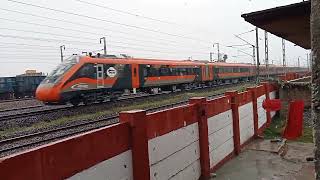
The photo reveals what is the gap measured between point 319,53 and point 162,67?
25928mm

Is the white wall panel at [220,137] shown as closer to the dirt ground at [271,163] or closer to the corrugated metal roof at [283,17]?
the dirt ground at [271,163]

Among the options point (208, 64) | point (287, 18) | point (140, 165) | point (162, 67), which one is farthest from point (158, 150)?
point (208, 64)

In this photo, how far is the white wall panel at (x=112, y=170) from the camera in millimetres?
3365

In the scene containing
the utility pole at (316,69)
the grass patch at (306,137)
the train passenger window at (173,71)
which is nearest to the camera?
→ the utility pole at (316,69)

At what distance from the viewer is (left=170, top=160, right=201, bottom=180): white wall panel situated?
5.40 metres

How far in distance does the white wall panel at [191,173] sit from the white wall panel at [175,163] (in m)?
0.05

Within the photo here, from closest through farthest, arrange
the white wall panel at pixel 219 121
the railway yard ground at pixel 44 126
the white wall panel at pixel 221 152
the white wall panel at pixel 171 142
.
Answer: the white wall panel at pixel 171 142 → the white wall panel at pixel 221 152 → the white wall panel at pixel 219 121 → the railway yard ground at pixel 44 126

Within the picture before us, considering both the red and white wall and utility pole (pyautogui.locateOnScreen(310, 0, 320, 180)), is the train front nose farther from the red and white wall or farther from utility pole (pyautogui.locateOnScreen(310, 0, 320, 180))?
utility pole (pyautogui.locateOnScreen(310, 0, 320, 180))

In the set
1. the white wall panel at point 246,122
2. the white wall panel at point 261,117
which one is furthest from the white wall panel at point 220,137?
the white wall panel at point 261,117

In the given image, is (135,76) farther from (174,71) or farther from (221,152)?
(221,152)

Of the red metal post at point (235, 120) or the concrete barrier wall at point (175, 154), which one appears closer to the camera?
the concrete barrier wall at point (175, 154)

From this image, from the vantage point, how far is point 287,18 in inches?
212

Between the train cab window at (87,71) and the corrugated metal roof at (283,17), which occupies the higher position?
the corrugated metal roof at (283,17)

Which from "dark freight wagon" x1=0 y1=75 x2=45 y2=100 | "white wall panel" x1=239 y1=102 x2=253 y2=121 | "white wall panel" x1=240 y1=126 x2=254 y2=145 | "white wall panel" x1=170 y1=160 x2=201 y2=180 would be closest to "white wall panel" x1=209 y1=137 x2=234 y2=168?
"white wall panel" x1=170 y1=160 x2=201 y2=180
